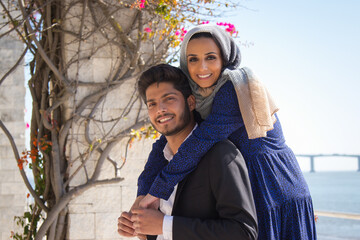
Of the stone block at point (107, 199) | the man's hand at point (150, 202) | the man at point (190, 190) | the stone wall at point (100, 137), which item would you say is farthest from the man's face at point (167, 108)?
the stone block at point (107, 199)

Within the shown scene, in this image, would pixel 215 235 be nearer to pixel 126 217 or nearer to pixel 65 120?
pixel 126 217

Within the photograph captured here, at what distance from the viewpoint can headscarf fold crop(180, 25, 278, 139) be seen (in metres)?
1.45

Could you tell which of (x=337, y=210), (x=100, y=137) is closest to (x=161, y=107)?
(x=100, y=137)

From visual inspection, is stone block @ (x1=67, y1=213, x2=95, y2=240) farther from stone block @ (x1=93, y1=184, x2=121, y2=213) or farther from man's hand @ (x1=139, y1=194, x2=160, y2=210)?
man's hand @ (x1=139, y1=194, x2=160, y2=210)

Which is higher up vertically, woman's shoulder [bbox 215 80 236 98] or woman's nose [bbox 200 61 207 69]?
woman's nose [bbox 200 61 207 69]

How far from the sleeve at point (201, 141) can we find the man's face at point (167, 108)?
114 mm

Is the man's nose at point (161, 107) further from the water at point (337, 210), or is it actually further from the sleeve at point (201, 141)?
the water at point (337, 210)

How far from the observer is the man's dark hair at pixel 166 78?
1593mm

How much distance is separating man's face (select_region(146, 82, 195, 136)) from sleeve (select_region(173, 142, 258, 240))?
249 millimetres

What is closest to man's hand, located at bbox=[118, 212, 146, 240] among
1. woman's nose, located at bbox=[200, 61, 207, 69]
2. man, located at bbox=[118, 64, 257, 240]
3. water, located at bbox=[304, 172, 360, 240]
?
man, located at bbox=[118, 64, 257, 240]

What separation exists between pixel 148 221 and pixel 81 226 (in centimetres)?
181

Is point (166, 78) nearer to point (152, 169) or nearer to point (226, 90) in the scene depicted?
point (226, 90)

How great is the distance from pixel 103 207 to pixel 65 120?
0.64 metres

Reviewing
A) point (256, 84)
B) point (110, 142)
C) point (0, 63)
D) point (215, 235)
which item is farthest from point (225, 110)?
point (0, 63)
